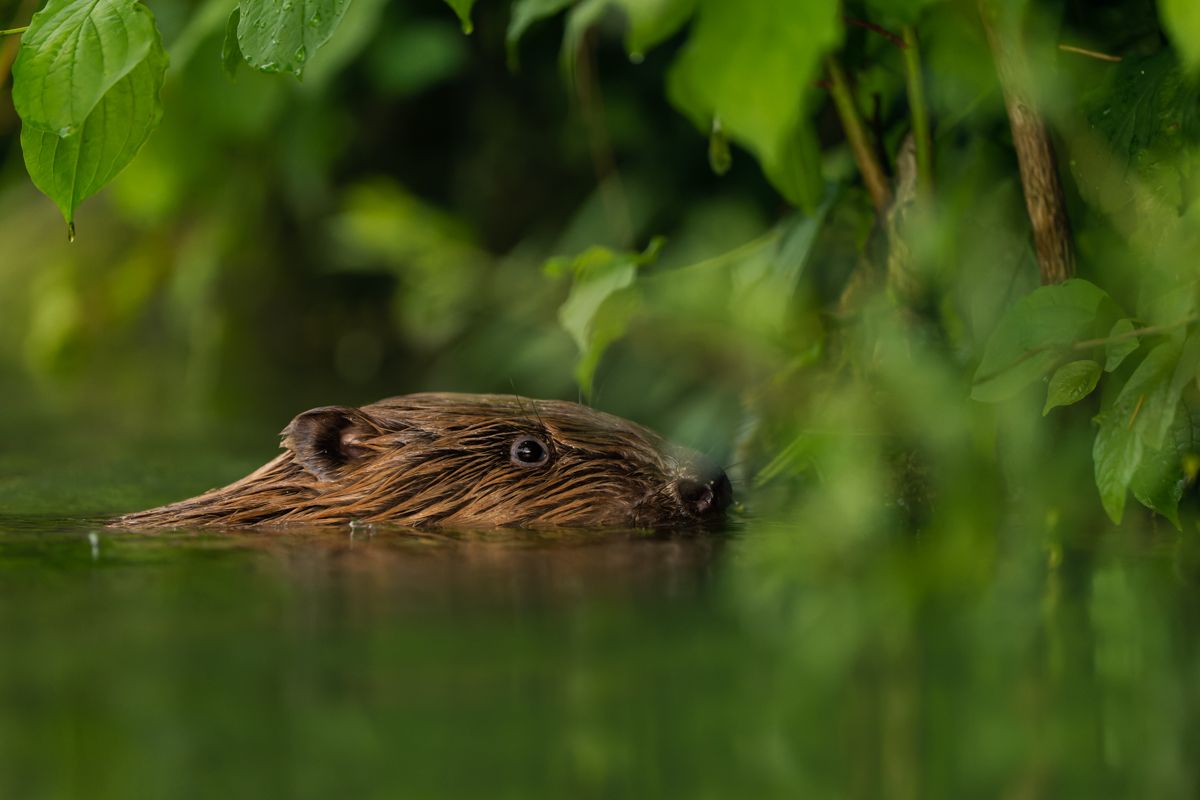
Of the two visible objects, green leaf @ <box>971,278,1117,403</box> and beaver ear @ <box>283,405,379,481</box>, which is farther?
beaver ear @ <box>283,405,379,481</box>

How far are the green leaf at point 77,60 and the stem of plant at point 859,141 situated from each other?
4.36ft

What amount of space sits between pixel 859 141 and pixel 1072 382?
34.4 inches

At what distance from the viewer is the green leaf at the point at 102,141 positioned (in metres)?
1.89

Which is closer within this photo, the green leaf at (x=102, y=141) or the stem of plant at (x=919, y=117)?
the green leaf at (x=102, y=141)

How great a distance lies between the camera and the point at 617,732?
128 centimetres

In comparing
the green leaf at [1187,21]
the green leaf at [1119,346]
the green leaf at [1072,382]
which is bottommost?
the green leaf at [1072,382]

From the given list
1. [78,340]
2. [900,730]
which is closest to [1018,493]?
[900,730]

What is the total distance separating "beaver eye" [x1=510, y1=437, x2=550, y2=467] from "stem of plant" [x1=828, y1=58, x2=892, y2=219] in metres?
0.76

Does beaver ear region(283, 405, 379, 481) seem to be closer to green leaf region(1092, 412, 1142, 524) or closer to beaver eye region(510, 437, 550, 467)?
beaver eye region(510, 437, 550, 467)

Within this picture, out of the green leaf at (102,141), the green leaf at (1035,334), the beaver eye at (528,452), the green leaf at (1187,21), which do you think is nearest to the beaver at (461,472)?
the beaver eye at (528,452)

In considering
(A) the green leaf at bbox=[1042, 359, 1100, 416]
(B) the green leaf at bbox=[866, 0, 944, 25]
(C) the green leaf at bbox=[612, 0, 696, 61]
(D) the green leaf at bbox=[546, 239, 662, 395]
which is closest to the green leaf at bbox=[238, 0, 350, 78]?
(C) the green leaf at bbox=[612, 0, 696, 61]

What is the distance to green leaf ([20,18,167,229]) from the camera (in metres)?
1.89

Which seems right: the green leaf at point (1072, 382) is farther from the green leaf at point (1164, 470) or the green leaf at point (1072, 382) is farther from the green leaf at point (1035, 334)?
the green leaf at point (1164, 470)

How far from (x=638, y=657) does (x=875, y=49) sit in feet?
5.50
